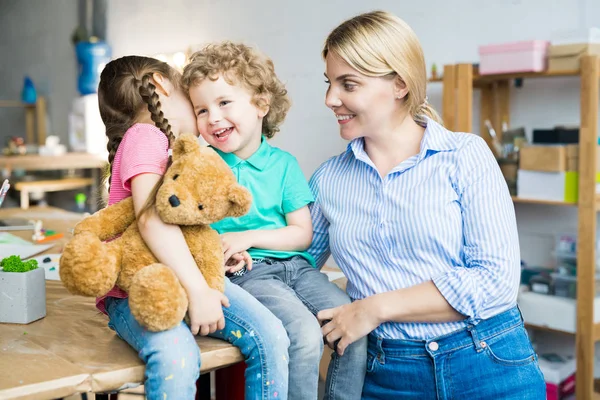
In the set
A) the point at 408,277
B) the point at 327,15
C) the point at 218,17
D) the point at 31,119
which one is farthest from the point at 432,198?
the point at 31,119

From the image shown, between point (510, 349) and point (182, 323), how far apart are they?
639 mm

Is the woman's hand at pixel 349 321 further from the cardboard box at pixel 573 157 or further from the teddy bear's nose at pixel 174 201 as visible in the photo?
the cardboard box at pixel 573 157

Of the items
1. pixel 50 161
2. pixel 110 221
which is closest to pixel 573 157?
pixel 110 221

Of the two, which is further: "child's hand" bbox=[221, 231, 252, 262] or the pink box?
the pink box

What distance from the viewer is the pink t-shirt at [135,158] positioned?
1.18 meters

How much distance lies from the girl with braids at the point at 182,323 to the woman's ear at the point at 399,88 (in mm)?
471

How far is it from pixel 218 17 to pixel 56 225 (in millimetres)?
2263

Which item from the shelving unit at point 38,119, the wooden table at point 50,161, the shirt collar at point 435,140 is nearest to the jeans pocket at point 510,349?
the shirt collar at point 435,140

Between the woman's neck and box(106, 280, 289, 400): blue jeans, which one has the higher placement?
the woman's neck

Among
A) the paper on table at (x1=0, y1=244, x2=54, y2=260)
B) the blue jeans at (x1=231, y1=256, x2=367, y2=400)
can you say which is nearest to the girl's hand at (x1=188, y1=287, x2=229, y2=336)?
the blue jeans at (x1=231, y1=256, x2=367, y2=400)

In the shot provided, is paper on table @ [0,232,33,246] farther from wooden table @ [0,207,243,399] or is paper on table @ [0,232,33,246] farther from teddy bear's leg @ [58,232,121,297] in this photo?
teddy bear's leg @ [58,232,121,297]

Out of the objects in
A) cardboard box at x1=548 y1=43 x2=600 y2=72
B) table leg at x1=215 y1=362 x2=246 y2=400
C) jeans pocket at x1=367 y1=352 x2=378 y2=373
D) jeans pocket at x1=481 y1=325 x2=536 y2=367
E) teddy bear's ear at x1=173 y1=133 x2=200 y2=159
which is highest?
cardboard box at x1=548 y1=43 x2=600 y2=72

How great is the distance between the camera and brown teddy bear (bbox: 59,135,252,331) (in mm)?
1044

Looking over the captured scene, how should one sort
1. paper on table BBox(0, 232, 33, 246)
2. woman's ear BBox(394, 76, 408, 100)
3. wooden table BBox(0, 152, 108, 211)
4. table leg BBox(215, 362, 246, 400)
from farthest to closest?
wooden table BBox(0, 152, 108, 211)
paper on table BBox(0, 232, 33, 246)
table leg BBox(215, 362, 246, 400)
woman's ear BBox(394, 76, 408, 100)
